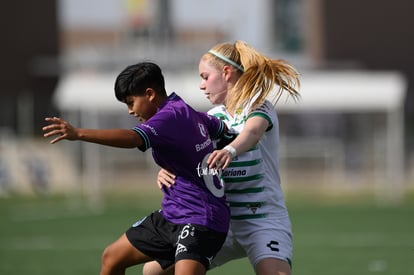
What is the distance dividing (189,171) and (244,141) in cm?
35

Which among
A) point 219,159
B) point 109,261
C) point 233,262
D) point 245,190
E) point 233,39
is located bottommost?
point 233,39

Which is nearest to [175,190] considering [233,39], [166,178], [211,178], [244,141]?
[166,178]

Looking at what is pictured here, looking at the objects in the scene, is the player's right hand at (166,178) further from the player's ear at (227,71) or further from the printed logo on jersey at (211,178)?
the player's ear at (227,71)

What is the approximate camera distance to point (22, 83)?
37.8 meters

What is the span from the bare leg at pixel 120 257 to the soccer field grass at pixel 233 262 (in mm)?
4690

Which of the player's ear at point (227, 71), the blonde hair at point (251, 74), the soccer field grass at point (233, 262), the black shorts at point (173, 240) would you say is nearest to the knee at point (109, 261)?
the black shorts at point (173, 240)

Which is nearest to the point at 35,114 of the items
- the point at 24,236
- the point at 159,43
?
the point at 159,43

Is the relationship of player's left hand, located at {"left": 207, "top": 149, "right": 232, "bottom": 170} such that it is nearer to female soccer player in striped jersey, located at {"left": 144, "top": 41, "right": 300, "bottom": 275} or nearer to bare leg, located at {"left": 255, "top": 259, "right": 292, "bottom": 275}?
female soccer player in striped jersey, located at {"left": 144, "top": 41, "right": 300, "bottom": 275}

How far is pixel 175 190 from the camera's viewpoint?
21.8ft

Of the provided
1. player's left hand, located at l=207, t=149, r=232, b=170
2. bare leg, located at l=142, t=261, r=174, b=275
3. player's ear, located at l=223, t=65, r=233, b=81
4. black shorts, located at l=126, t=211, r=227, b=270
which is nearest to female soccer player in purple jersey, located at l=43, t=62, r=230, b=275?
black shorts, located at l=126, t=211, r=227, b=270

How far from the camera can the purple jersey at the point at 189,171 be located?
256 inches

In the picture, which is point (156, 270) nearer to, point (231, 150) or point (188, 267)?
point (188, 267)

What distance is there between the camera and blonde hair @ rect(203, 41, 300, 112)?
22.7ft

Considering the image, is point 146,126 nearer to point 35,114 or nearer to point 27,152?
point 27,152
